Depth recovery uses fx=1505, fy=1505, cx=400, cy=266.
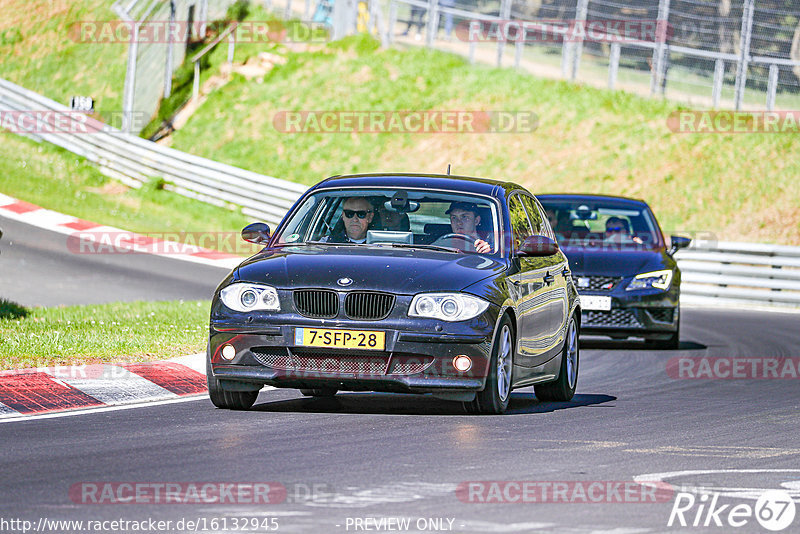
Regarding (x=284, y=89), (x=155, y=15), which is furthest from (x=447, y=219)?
(x=284, y=89)

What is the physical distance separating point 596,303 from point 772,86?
18087 mm

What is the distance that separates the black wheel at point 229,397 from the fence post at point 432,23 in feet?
91.1

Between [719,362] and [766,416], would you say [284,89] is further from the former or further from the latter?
[766,416]

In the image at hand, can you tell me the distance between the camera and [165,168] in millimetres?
31781

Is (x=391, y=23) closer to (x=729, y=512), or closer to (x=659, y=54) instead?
(x=659, y=54)

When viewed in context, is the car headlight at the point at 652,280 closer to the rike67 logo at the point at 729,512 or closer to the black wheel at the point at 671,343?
the black wheel at the point at 671,343

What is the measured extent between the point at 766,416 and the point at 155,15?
26716mm

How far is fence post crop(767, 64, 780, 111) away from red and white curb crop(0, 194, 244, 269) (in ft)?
43.4

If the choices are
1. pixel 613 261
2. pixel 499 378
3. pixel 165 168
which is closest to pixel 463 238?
pixel 499 378

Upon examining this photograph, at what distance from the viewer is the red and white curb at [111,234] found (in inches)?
968

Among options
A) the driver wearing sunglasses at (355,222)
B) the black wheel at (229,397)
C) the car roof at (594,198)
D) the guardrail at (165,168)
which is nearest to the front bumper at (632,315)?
the car roof at (594,198)

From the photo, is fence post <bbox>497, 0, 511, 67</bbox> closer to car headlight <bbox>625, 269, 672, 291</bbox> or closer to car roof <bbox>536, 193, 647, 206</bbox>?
car roof <bbox>536, 193, 647, 206</bbox>

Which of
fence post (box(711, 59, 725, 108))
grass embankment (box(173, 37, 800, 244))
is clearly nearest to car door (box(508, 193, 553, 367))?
grass embankment (box(173, 37, 800, 244))

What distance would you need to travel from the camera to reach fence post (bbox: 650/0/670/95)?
106ft
